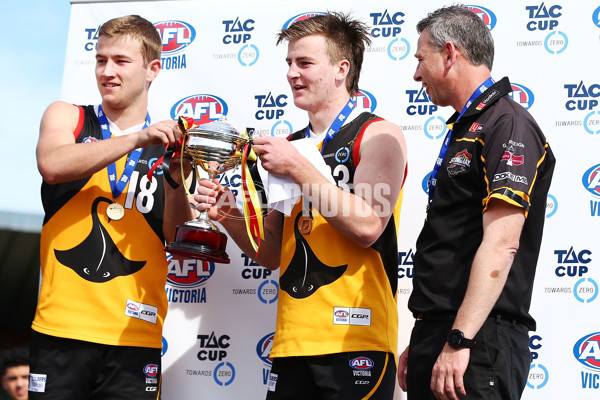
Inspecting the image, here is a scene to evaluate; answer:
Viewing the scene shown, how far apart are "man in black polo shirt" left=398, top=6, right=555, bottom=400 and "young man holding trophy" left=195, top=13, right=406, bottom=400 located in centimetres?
21

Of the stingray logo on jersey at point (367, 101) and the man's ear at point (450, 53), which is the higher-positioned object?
the stingray logo on jersey at point (367, 101)

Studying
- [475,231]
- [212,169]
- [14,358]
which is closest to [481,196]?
[475,231]

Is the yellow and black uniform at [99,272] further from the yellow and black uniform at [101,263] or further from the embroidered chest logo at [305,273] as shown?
the embroidered chest logo at [305,273]

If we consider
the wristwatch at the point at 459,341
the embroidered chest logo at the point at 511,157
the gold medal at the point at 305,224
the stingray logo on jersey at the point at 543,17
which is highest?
the stingray logo on jersey at the point at 543,17

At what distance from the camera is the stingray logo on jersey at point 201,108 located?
156 inches

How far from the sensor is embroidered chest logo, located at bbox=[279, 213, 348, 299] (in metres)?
2.84

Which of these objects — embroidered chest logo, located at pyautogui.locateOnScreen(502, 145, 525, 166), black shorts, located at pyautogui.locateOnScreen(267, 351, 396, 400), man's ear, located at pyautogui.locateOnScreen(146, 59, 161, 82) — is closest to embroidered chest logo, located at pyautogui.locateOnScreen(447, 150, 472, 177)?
embroidered chest logo, located at pyautogui.locateOnScreen(502, 145, 525, 166)

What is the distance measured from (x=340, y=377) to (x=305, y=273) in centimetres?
44

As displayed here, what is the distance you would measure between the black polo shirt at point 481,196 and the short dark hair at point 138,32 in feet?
5.29

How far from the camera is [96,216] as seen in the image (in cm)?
312

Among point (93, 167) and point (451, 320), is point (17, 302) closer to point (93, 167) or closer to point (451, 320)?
point (93, 167)

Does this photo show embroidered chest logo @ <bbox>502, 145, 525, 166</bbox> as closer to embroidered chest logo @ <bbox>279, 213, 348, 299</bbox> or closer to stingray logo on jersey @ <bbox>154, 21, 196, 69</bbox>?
embroidered chest logo @ <bbox>279, 213, 348, 299</bbox>

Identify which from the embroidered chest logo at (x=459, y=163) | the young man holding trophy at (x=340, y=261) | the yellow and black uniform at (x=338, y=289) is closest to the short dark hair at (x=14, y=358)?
the young man holding trophy at (x=340, y=261)

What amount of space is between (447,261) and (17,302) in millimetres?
8861
